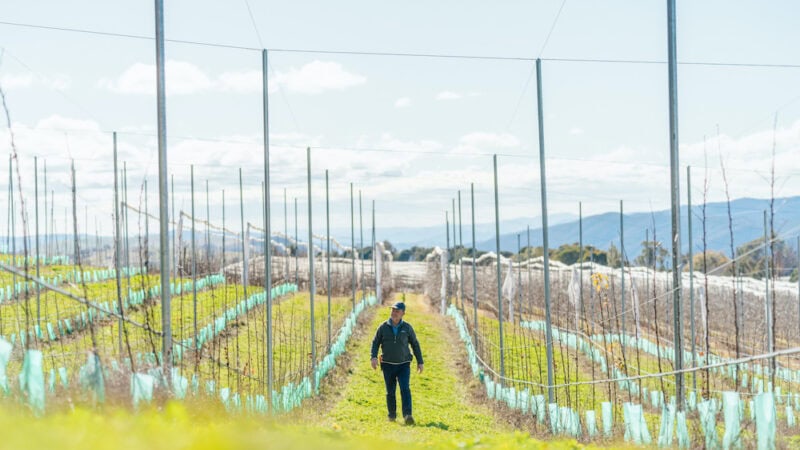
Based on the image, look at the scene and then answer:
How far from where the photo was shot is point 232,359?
→ 16.0 metres

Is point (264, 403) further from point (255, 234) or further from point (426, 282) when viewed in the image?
point (426, 282)

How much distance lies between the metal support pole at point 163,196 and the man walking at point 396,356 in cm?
400

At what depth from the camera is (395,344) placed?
11367 millimetres

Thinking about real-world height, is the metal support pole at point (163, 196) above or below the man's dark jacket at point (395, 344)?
above

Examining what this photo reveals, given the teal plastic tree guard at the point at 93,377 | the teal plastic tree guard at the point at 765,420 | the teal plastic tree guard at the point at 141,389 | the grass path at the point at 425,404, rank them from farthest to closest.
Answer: the grass path at the point at 425,404
the teal plastic tree guard at the point at 765,420
the teal plastic tree guard at the point at 141,389
the teal plastic tree guard at the point at 93,377

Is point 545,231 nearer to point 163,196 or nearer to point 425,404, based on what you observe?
point 425,404

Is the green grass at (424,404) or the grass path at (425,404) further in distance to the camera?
the green grass at (424,404)

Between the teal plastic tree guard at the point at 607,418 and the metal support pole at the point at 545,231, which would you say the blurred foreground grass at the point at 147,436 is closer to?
the teal plastic tree guard at the point at 607,418

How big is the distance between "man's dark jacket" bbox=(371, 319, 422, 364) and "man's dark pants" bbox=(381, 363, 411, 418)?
0.26 feet

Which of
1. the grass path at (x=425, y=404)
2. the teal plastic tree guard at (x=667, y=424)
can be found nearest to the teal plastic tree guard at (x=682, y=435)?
the teal plastic tree guard at (x=667, y=424)

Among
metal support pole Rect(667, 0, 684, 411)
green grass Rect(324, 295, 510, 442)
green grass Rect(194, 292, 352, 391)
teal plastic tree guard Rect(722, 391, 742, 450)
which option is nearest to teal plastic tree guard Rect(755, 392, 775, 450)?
teal plastic tree guard Rect(722, 391, 742, 450)

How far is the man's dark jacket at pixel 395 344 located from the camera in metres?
11.4

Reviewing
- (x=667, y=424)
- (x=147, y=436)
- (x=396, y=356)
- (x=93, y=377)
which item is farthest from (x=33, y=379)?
(x=396, y=356)

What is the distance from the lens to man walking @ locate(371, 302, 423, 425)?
11.3m
